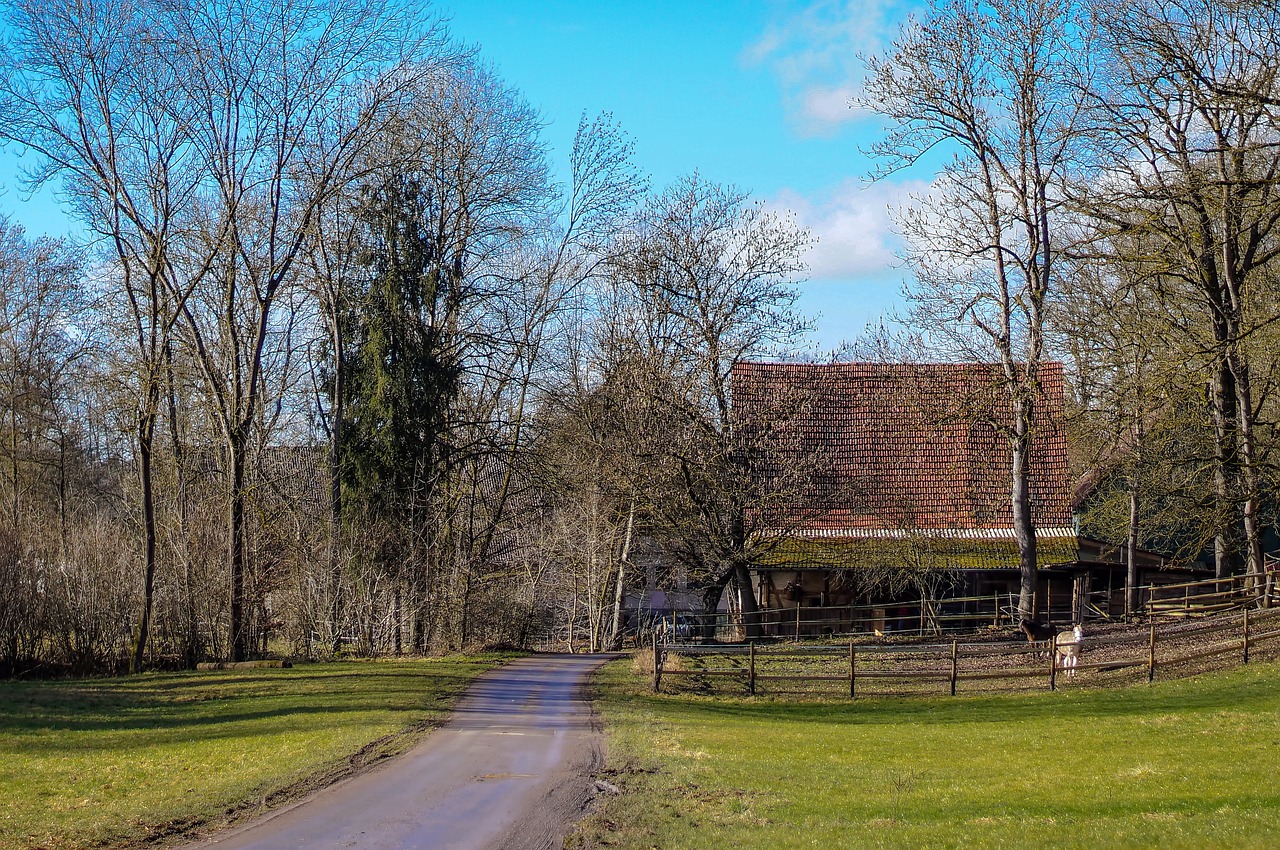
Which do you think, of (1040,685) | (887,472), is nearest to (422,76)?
(887,472)

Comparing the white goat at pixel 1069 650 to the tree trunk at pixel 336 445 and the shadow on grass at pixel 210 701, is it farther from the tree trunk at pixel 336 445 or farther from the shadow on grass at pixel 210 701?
the tree trunk at pixel 336 445

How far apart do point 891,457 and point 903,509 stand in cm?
236

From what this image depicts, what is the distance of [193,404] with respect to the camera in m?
33.5

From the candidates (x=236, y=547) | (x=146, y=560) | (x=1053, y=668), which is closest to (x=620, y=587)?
(x=236, y=547)

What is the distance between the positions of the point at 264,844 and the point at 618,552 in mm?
26044

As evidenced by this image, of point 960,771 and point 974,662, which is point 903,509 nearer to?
point 974,662

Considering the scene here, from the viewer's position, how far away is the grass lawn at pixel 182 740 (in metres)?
9.85

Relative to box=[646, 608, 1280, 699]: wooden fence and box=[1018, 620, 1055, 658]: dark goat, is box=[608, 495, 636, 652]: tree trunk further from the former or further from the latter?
box=[1018, 620, 1055, 658]: dark goat

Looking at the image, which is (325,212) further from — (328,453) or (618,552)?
(618,552)

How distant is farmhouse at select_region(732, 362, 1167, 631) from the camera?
3009 cm

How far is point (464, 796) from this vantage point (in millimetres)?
10781

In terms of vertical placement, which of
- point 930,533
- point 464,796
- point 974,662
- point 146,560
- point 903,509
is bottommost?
point 974,662

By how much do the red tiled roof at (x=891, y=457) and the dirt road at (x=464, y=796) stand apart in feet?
56.1

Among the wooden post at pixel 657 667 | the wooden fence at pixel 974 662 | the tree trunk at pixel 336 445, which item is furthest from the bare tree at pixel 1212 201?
the tree trunk at pixel 336 445
